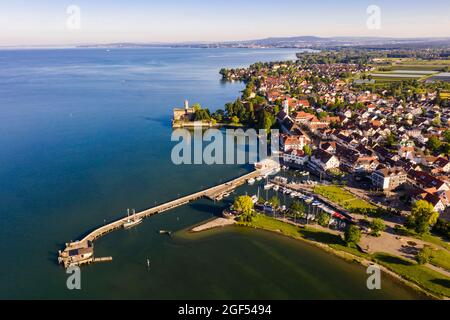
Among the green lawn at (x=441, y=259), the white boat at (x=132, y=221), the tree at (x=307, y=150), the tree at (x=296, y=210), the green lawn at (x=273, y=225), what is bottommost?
the green lawn at (x=441, y=259)

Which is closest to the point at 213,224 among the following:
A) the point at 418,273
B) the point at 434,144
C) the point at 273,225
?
the point at 273,225

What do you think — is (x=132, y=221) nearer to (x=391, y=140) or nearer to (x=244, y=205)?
(x=244, y=205)

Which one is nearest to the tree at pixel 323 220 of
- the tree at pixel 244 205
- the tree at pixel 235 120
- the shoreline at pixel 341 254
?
the shoreline at pixel 341 254

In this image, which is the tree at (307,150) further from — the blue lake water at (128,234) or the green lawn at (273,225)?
the green lawn at (273,225)

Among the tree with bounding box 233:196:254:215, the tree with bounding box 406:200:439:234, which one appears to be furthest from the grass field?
the tree with bounding box 233:196:254:215
